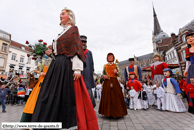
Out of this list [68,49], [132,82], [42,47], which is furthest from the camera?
[132,82]

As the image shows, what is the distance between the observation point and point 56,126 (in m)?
1.46

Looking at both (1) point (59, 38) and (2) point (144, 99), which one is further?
(2) point (144, 99)

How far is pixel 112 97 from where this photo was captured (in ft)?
12.3

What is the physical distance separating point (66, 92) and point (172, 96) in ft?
17.6

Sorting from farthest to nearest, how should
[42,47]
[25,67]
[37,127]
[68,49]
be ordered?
[25,67] < [42,47] < [68,49] < [37,127]

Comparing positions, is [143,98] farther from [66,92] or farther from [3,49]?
[3,49]

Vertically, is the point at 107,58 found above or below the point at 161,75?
above

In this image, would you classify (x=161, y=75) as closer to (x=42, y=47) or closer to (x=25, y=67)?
(x=42, y=47)

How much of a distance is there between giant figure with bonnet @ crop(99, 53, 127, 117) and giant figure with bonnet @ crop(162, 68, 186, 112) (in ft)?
8.74

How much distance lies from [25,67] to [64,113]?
105 feet

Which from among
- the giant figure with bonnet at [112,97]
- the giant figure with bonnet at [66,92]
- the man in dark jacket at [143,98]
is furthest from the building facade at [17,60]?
the giant figure with bonnet at [66,92]

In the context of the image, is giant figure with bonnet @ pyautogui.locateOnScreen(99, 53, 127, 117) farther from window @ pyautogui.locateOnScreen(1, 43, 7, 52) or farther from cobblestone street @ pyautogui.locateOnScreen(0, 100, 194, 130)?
window @ pyautogui.locateOnScreen(1, 43, 7, 52)

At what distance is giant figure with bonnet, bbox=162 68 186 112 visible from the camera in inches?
181

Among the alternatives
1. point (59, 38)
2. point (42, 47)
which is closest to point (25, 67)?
point (42, 47)
